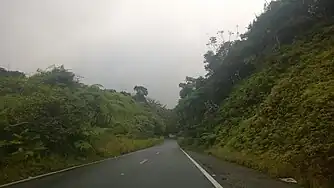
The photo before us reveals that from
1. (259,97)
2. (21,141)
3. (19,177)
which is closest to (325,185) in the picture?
(19,177)

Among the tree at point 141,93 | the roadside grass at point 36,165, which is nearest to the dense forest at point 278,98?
the roadside grass at point 36,165

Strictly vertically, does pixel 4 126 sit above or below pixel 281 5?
below

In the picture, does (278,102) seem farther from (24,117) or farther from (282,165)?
(24,117)

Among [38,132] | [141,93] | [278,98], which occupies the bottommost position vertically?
[38,132]

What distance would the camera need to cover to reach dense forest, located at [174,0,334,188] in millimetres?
15230

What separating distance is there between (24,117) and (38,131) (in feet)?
2.90

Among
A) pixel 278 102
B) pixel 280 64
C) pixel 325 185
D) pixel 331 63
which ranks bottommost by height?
pixel 325 185

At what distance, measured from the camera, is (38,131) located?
1866cm

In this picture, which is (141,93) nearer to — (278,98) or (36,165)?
(278,98)

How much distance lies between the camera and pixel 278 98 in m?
26.5

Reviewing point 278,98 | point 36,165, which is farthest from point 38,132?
point 278,98

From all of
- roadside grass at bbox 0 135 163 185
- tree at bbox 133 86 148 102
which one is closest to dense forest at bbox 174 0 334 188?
roadside grass at bbox 0 135 163 185

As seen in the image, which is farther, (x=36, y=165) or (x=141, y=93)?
(x=141, y=93)

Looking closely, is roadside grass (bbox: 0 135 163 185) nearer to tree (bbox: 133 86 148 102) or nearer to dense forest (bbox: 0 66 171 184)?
dense forest (bbox: 0 66 171 184)
